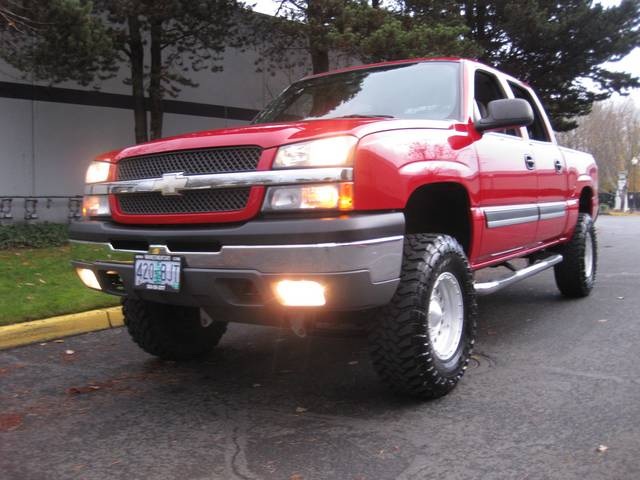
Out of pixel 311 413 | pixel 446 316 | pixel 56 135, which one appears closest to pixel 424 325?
pixel 446 316

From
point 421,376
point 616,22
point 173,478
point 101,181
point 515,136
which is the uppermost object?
point 616,22

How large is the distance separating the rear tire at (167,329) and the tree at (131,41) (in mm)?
5348

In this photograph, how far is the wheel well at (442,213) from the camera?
386cm

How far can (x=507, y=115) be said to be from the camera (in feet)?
13.1

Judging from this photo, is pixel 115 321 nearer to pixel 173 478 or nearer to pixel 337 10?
pixel 173 478

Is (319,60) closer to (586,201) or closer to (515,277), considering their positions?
(586,201)

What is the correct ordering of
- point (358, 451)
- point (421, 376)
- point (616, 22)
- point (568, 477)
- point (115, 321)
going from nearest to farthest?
1. point (568, 477)
2. point (358, 451)
3. point (421, 376)
4. point (115, 321)
5. point (616, 22)

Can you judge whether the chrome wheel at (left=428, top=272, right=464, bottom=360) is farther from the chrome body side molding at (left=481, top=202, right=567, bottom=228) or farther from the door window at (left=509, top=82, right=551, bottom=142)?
the door window at (left=509, top=82, right=551, bottom=142)

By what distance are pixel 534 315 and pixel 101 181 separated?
4086mm

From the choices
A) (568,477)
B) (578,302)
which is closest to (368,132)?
(568,477)

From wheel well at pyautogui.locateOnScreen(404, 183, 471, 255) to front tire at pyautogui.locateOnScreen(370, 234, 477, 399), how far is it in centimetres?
36

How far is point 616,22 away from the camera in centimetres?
1627

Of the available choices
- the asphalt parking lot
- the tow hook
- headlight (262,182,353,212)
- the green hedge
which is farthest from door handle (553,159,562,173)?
the green hedge

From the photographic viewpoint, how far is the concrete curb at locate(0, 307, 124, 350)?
4.95 meters
